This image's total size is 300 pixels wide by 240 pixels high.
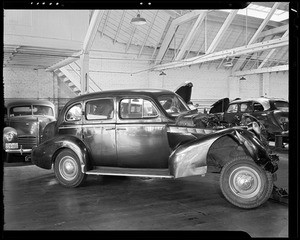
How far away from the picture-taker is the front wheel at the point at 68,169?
5816 mm

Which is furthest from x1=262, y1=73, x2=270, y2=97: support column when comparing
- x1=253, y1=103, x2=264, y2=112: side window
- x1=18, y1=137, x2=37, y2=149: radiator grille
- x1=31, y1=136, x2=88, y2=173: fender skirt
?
x1=31, y1=136, x2=88, y2=173: fender skirt

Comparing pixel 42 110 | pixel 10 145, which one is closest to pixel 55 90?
pixel 42 110

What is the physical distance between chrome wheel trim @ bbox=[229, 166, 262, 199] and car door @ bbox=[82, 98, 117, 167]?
213 centimetres

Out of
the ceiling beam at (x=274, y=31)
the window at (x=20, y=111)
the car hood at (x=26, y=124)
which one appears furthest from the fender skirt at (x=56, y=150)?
the ceiling beam at (x=274, y=31)

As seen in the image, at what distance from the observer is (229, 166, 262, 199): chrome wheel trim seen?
4508 mm

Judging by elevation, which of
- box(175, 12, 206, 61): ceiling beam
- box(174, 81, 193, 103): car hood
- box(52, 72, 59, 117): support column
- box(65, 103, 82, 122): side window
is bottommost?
box(65, 103, 82, 122): side window

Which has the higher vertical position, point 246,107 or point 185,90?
point 185,90

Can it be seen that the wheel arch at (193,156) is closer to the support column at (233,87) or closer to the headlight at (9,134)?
the headlight at (9,134)

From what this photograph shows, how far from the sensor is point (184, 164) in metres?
4.84

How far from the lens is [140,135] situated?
551 centimetres

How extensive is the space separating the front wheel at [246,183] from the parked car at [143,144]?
1cm

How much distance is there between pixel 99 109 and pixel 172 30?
14.0m

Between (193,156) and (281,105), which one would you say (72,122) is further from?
(281,105)

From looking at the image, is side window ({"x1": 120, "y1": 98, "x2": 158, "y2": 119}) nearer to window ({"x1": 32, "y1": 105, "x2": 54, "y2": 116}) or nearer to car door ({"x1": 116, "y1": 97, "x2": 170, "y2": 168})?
car door ({"x1": 116, "y1": 97, "x2": 170, "y2": 168})
